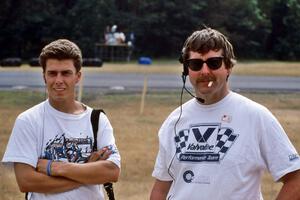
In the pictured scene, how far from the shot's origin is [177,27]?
4894 centimetres

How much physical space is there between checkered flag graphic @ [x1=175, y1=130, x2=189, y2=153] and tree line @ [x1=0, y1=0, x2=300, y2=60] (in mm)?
40981

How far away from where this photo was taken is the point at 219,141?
120 inches

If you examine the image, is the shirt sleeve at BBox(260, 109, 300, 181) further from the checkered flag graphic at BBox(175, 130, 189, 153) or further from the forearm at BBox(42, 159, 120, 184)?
the forearm at BBox(42, 159, 120, 184)

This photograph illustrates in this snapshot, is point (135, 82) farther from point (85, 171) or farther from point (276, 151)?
point (276, 151)

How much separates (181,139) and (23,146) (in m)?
0.87

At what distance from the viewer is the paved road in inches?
857

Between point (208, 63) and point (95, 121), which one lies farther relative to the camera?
point (95, 121)

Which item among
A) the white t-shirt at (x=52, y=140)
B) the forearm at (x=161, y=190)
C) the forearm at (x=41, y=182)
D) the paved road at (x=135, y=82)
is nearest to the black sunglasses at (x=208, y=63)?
the forearm at (x=161, y=190)

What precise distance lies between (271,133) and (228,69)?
0.40 metres

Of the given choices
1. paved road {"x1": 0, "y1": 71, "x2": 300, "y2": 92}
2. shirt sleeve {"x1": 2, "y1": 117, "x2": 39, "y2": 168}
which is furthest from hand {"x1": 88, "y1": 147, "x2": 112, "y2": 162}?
paved road {"x1": 0, "y1": 71, "x2": 300, "y2": 92}

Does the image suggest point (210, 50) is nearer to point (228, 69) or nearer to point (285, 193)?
point (228, 69)

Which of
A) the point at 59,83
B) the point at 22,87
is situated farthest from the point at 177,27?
the point at 59,83

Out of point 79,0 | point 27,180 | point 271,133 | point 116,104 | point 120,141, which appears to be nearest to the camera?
point 271,133

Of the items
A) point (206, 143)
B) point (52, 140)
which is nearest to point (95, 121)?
point (52, 140)
